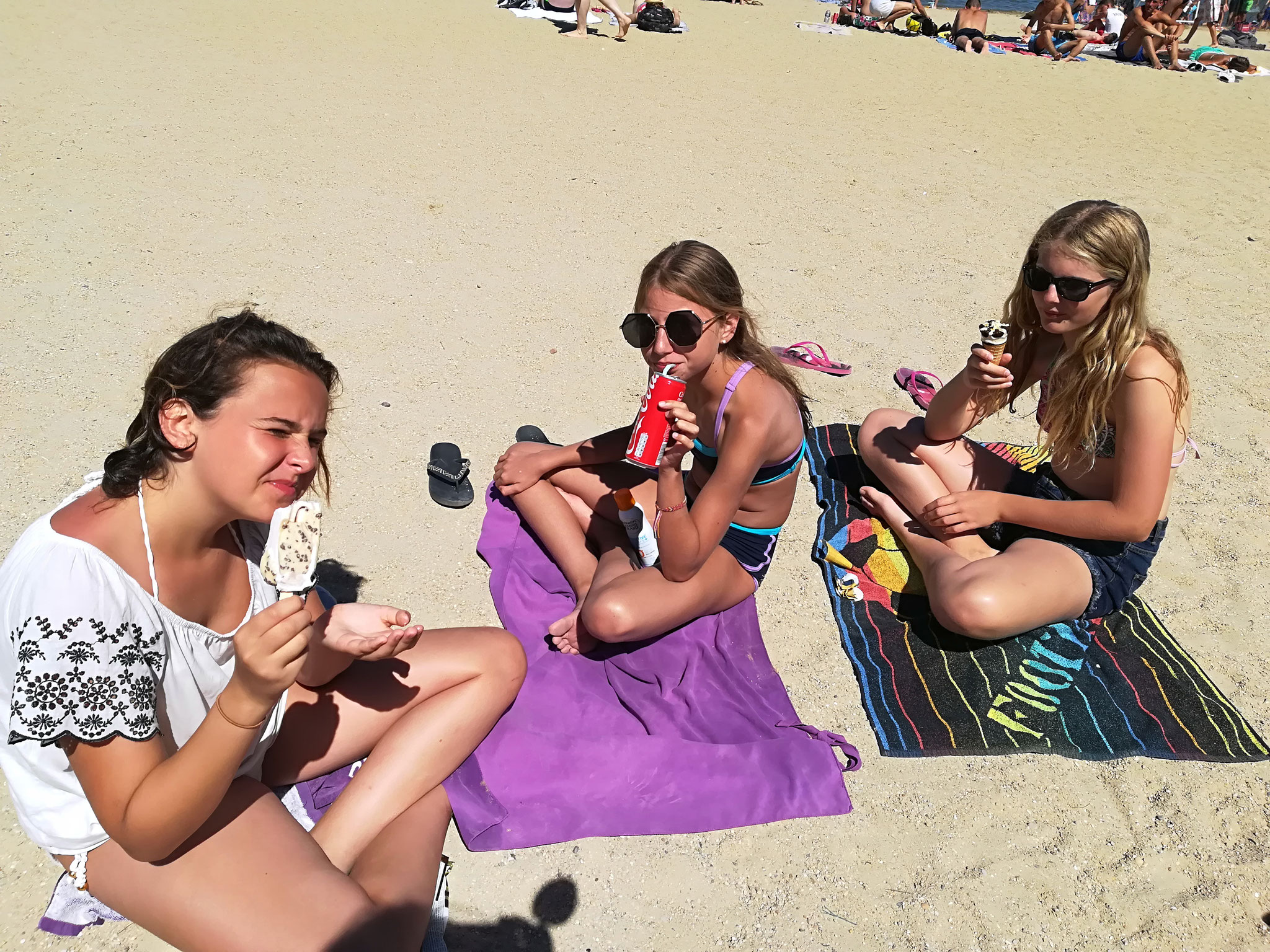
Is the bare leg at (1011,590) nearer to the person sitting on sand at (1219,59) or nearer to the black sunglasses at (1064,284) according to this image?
the black sunglasses at (1064,284)

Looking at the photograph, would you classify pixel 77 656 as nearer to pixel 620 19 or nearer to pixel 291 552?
pixel 291 552

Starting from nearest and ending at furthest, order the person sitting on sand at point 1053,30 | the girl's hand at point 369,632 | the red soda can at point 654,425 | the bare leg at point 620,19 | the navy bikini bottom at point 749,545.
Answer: the girl's hand at point 369,632 < the red soda can at point 654,425 < the navy bikini bottom at point 749,545 < the bare leg at point 620,19 < the person sitting on sand at point 1053,30

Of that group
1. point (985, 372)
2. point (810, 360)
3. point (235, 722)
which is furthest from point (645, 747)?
point (810, 360)

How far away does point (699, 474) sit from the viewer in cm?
393

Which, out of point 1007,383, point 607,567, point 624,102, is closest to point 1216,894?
point 1007,383

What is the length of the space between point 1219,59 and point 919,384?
51.2 feet

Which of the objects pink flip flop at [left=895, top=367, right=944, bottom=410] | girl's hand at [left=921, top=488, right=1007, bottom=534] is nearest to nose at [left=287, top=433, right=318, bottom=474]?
girl's hand at [left=921, top=488, right=1007, bottom=534]

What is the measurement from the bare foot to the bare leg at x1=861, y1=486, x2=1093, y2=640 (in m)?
1.48

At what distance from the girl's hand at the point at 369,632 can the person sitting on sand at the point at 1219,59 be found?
18.8 metres

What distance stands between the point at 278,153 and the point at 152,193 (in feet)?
4.22

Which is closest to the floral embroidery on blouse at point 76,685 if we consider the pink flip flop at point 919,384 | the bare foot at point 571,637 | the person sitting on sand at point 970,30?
the bare foot at point 571,637

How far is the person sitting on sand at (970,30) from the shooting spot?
1589 centimetres

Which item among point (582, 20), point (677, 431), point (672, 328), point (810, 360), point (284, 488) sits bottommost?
point (810, 360)

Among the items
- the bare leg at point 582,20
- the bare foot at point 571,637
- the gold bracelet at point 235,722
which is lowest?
the bare foot at point 571,637
